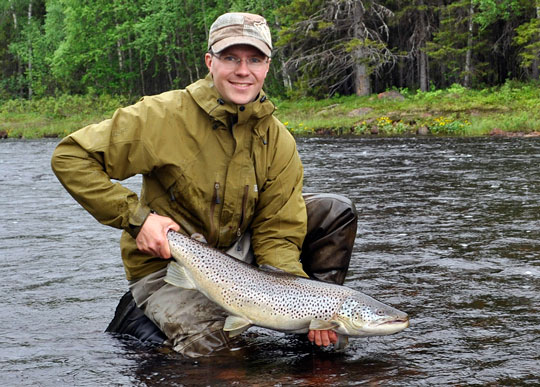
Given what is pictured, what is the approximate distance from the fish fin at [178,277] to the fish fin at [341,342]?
864mm

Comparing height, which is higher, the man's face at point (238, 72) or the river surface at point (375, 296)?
the man's face at point (238, 72)

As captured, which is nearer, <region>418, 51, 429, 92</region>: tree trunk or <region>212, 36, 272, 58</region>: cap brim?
<region>212, 36, 272, 58</region>: cap brim

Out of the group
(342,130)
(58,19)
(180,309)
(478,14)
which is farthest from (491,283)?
(58,19)

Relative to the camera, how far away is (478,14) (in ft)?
110

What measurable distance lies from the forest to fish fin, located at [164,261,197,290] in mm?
29580

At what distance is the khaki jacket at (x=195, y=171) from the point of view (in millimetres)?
3914

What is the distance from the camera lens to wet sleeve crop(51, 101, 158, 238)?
3867 millimetres

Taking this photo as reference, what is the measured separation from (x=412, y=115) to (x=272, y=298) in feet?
81.7

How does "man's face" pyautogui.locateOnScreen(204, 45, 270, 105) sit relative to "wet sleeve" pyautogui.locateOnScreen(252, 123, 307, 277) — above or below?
above

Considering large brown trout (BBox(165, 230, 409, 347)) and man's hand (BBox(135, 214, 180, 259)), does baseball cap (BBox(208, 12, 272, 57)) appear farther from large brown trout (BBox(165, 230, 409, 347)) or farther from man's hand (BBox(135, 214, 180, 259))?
large brown trout (BBox(165, 230, 409, 347))

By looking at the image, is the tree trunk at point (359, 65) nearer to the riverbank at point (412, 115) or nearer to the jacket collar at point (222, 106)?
the riverbank at point (412, 115)

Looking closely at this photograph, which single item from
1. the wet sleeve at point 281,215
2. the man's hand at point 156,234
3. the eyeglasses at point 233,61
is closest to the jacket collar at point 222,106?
the eyeglasses at point 233,61

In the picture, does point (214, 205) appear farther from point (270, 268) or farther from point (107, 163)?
point (107, 163)

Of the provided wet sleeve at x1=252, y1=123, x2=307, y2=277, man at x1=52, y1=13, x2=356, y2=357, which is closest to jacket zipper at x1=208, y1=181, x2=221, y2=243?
man at x1=52, y1=13, x2=356, y2=357
